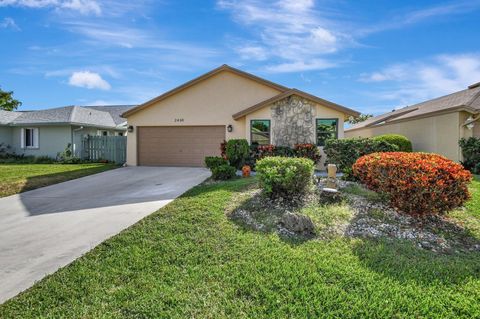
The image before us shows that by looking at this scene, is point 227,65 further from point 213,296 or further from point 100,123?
point 213,296

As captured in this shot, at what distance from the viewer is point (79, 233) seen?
4.80 metres

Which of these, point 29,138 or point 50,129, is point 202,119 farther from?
point 29,138

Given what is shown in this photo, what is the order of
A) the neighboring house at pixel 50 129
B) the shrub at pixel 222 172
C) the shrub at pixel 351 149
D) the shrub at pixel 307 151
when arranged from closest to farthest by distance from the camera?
the shrub at pixel 222 172
the shrub at pixel 351 149
the shrub at pixel 307 151
the neighboring house at pixel 50 129

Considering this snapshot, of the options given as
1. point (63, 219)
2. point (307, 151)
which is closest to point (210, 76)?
point (307, 151)

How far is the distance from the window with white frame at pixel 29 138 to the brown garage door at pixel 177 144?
977 cm

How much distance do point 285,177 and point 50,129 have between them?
1907cm

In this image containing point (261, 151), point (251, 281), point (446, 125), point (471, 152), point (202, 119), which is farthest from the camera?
point (202, 119)

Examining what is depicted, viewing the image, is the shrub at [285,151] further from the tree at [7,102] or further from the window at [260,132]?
the tree at [7,102]

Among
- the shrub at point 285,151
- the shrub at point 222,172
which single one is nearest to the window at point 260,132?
the shrub at point 285,151

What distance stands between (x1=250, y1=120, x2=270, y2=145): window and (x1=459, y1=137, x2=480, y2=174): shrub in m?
8.69

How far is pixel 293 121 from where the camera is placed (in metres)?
13.0

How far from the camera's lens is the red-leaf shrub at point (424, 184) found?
4.83 metres

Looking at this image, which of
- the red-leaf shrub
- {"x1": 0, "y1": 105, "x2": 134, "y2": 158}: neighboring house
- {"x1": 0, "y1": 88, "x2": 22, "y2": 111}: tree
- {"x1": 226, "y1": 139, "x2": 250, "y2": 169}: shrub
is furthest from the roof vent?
{"x1": 0, "y1": 88, "x2": 22, "y2": 111}: tree

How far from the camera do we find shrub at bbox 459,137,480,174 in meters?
11.6
